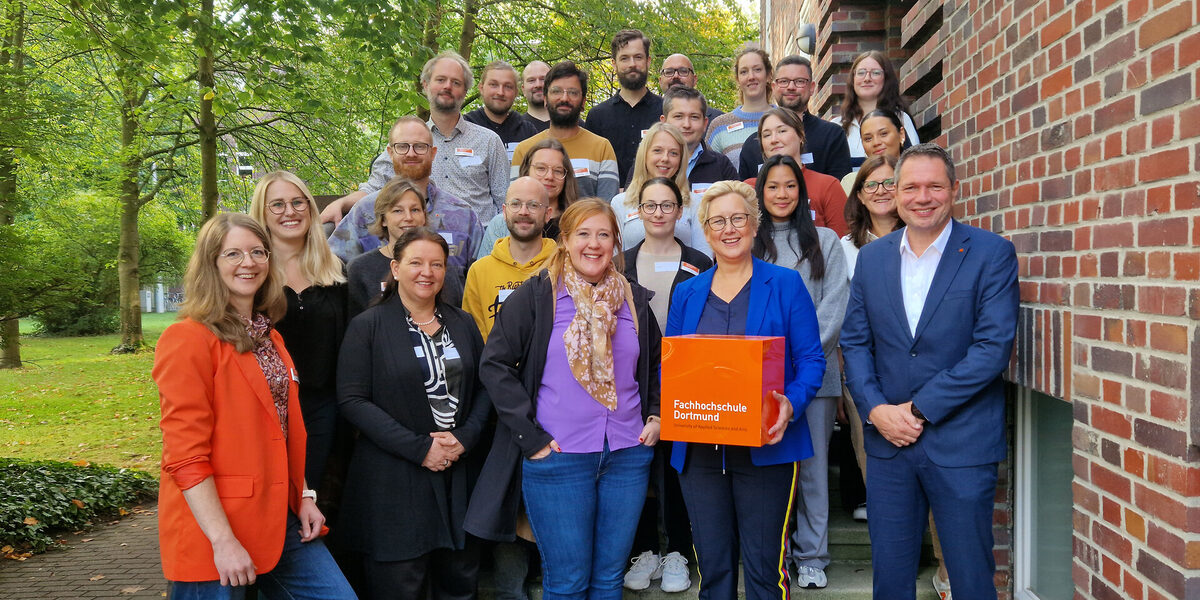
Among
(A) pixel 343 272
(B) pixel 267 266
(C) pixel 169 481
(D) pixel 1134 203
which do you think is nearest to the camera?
(D) pixel 1134 203

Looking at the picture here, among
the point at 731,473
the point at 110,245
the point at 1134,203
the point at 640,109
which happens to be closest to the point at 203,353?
the point at 731,473

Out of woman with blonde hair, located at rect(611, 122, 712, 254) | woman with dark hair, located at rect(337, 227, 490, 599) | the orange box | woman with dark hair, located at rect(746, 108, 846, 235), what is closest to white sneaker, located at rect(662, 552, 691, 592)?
woman with dark hair, located at rect(337, 227, 490, 599)

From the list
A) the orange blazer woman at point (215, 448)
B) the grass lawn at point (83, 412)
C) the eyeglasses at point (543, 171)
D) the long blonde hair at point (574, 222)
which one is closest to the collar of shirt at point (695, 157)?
the eyeglasses at point (543, 171)

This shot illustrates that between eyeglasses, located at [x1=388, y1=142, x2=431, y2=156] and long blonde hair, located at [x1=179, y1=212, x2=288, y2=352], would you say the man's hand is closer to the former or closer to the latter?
long blonde hair, located at [x1=179, y1=212, x2=288, y2=352]

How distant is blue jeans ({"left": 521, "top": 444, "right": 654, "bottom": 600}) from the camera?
333 centimetres

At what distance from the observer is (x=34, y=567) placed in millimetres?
6648

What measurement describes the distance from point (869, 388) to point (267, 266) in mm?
2302

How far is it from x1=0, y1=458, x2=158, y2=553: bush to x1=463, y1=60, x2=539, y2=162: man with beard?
532 cm

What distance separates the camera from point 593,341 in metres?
3.32

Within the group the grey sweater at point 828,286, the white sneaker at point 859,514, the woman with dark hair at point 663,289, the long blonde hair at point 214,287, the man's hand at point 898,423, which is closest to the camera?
the long blonde hair at point 214,287

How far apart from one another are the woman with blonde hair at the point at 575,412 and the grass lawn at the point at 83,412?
367 inches

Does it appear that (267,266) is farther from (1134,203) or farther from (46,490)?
(46,490)

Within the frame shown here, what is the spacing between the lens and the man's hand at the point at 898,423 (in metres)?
2.96

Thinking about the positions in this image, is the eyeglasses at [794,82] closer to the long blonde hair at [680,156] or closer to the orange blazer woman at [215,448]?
the long blonde hair at [680,156]
